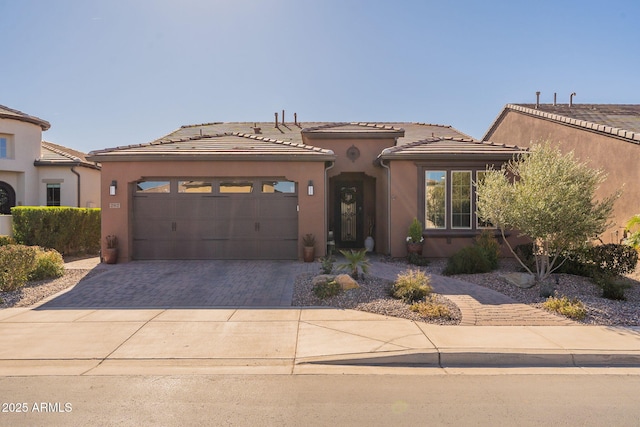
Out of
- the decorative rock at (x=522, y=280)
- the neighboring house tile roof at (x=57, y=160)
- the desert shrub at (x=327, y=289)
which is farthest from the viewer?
the neighboring house tile roof at (x=57, y=160)

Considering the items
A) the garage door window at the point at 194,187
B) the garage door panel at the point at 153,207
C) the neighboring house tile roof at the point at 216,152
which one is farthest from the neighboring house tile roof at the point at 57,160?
the garage door window at the point at 194,187

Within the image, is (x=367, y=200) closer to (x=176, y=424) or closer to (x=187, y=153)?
(x=187, y=153)

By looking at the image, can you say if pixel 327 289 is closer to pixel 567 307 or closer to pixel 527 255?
pixel 567 307

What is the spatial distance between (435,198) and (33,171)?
62.7 feet

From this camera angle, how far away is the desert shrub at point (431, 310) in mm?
6598

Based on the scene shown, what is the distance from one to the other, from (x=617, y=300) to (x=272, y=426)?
744 cm

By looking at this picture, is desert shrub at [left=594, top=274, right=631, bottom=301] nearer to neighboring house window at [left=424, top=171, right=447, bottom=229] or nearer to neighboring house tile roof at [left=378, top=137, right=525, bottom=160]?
neighboring house window at [left=424, top=171, right=447, bottom=229]

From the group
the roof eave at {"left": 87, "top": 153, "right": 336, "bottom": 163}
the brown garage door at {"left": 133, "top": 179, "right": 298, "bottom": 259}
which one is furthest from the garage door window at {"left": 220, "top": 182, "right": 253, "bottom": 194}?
the roof eave at {"left": 87, "top": 153, "right": 336, "bottom": 163}

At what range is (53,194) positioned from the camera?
19.4 meters

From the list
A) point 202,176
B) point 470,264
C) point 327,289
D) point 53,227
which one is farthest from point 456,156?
point 53,227

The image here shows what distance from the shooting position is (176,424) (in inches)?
140

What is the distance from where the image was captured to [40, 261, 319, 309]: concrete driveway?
301 inches

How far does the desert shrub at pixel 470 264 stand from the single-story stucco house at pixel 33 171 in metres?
18.1

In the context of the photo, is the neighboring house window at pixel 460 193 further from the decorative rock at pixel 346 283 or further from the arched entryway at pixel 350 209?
the decorative rock at pixel 346 283
